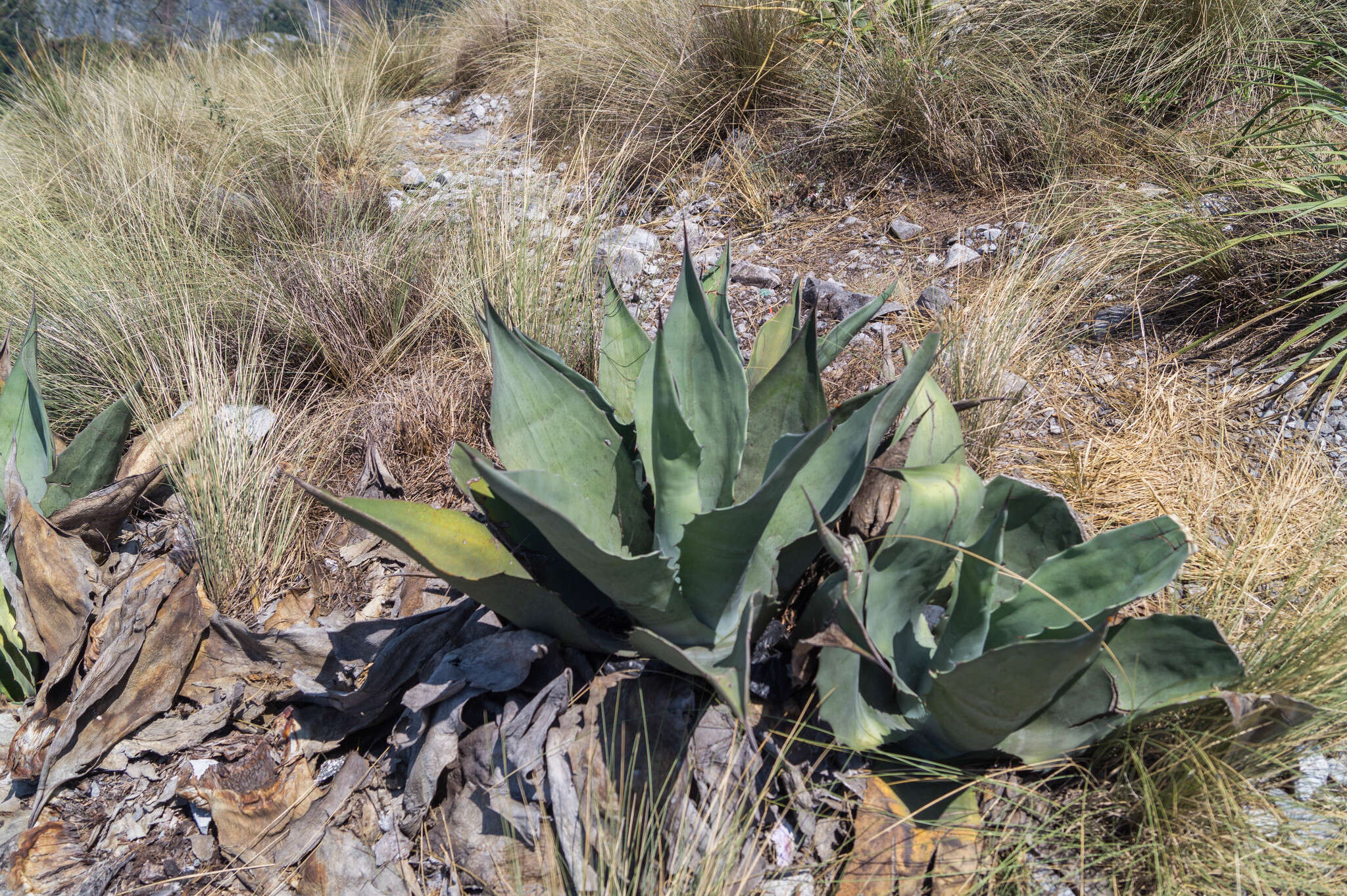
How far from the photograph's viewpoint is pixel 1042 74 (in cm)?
305

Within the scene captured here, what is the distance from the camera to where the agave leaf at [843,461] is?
4.00 ft

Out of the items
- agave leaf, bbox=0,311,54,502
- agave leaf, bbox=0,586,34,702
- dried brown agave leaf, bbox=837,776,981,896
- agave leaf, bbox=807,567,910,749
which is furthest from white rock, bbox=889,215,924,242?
agave leaf, bbox=0,586,34,702

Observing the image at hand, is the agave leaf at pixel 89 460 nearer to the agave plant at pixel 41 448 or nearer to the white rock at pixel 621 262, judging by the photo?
the agave plant at pixel 41 448

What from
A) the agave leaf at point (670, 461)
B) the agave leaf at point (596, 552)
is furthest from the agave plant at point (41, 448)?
the agave leaf at point (670, 461)

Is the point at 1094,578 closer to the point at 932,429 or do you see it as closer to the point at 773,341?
the point at 932,429

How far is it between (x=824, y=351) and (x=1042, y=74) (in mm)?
2269

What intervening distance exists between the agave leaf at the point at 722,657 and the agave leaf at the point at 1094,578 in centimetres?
42

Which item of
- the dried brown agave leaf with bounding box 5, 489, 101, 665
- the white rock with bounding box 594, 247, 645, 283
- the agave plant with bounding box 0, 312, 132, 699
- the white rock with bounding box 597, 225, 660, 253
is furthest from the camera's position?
the white rock with bounding box 597, 225, 660, 253

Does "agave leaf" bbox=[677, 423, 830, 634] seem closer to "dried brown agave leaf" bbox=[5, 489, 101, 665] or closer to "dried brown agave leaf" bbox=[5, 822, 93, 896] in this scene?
"dried brown agave leaf" bbox=[5, 822, 93, 896]

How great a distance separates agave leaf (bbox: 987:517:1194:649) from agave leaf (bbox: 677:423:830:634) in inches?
15.1

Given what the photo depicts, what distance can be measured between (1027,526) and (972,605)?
0.26 metres

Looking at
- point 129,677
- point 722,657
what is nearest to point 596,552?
point 722,657

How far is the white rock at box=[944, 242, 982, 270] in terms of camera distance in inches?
103

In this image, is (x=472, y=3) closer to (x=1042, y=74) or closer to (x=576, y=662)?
(x=1042, y=74)
